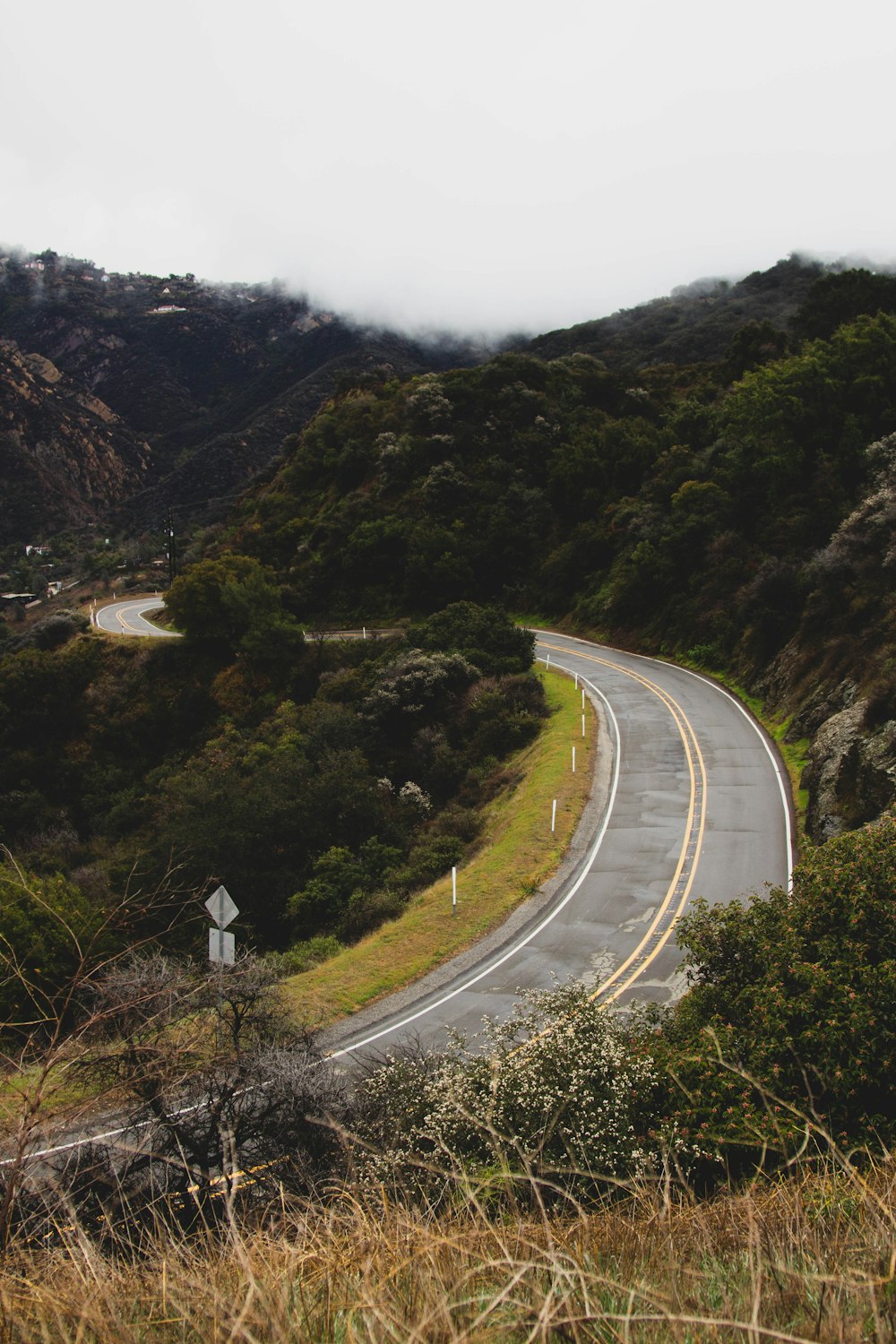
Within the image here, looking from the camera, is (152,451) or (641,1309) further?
(152,451)

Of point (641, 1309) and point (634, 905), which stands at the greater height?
point (641, 1309)

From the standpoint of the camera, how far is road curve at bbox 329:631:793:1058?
14.2 m

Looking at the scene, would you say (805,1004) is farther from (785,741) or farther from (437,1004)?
(785,741)

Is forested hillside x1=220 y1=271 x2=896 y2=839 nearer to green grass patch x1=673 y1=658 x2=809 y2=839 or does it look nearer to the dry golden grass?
green grass patch x1=673 y1=658 x2=809 y2=839

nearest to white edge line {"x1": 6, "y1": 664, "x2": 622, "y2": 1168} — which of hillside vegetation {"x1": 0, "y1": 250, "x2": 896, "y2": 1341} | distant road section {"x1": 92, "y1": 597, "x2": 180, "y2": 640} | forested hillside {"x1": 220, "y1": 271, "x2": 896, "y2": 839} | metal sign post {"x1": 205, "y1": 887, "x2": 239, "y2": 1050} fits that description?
hillside vegetation {"x1": 0, "y1": 250, "x2": 896, "y2": 1341}

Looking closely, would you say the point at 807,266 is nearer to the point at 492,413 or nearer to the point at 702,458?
the point at 492,413

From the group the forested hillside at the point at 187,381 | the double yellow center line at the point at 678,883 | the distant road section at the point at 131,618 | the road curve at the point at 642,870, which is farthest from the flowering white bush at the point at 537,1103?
the forested hillside at the point at 187,381

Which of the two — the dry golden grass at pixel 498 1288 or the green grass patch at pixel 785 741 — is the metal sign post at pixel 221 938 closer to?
the dry golden grass at pixel 498 1288

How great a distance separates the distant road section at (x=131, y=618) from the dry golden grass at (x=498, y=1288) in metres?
47.3

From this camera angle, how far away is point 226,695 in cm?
4366

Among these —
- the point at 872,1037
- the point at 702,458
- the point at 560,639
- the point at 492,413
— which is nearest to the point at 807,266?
the point at 492,413

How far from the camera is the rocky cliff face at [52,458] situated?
12662 cm

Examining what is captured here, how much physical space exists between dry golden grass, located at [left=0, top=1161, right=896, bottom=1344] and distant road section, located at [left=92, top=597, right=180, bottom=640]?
155ft

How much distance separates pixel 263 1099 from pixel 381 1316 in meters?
7.61
